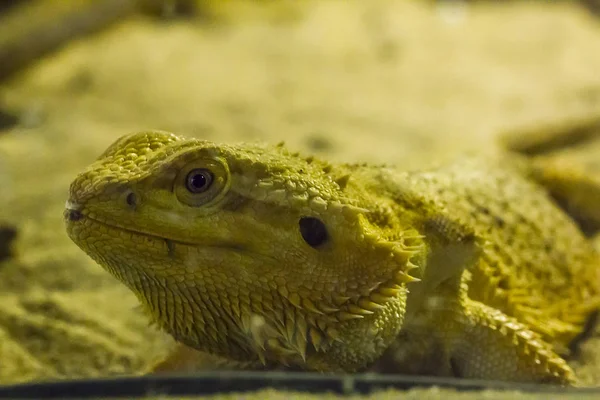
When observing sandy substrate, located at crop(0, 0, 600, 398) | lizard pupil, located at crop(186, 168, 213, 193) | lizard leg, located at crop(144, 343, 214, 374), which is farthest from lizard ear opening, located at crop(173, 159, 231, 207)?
sandy substrate, located at crop(0, 0, 600, 398)

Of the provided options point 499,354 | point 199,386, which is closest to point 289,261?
point 199,386

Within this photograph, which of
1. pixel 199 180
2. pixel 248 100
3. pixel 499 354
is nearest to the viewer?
pixel 199 180

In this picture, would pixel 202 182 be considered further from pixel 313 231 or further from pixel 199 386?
pixel 199 386

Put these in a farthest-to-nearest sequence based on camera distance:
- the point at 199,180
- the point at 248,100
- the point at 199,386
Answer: the point at 248,100 < the point at 199,180 < the point at 199,386

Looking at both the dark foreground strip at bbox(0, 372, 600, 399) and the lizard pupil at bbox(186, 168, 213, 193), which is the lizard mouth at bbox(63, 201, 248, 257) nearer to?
the lizard pupil at bbox(186, 168, 213, 193)

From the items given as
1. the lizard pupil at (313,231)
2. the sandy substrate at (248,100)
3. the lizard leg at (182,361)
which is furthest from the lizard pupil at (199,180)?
the sandy substrate at (248,100)

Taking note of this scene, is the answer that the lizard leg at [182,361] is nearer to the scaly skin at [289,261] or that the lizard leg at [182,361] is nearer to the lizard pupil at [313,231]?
the scaly skin at [289,261]
